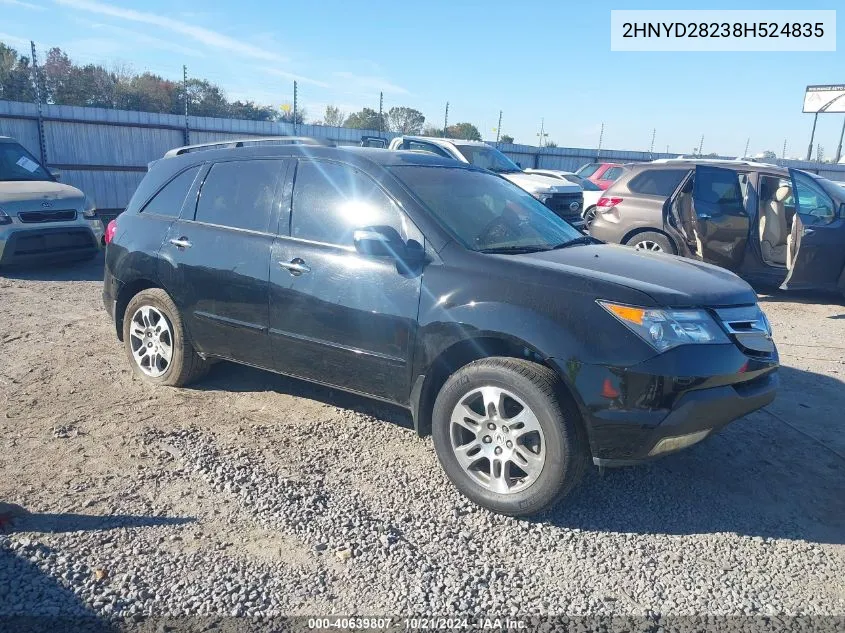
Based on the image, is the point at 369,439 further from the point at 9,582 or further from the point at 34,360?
the point at 34,360

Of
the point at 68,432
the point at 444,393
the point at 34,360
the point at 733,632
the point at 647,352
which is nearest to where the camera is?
the point at 733,632

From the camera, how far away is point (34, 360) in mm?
5355

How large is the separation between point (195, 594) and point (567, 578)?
1.57 m

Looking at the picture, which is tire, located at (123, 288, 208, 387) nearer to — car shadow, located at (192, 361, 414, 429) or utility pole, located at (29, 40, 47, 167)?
car shadow, located at (192, 361, 414, 429)

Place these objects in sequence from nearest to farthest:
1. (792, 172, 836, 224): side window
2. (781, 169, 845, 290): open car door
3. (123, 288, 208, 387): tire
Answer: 1. (123, 288, 208, 387): tire
2. (781, 169, 845, 290): open car door
3. (792, 172, 836, 224): side window

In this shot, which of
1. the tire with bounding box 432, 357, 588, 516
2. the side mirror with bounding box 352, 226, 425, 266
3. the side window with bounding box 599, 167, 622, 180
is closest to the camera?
the tire with bounding box 432, 357, 588, 516

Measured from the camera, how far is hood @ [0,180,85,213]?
8.62 meters

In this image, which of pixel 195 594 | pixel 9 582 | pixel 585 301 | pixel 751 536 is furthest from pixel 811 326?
pixel 9 582

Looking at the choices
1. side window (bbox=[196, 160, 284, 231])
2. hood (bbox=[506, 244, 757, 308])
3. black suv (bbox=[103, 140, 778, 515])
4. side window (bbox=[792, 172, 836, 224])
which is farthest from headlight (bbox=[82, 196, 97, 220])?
side window (bbox=[792, 172, 836, 224])

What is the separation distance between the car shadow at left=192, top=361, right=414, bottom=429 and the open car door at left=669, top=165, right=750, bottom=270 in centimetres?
545

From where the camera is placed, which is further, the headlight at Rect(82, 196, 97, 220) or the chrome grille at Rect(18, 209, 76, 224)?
the headlight at Rect(82, 196, 97, 220)

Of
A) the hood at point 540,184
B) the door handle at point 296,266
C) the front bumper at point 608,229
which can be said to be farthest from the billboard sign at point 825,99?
the door handle at point 296,266

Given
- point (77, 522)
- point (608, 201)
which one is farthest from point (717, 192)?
point (77, 522)

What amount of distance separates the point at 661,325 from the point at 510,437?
0.92 m
